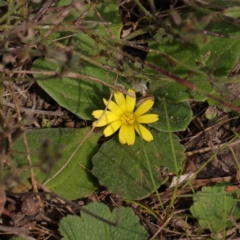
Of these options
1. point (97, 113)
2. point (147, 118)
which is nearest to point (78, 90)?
point (97, 113)

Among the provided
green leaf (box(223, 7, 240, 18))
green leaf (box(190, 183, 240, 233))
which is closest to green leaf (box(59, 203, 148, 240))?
green leaf (box(190, 183, 240, 233))

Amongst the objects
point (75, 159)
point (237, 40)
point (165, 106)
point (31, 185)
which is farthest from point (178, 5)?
point (31, 185)

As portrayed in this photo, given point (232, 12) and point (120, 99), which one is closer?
point (232, 12)

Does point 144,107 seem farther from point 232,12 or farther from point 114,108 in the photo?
point 232,12

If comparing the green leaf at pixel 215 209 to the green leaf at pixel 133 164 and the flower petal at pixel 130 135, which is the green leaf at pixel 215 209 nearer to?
the green leaf at pixel 133 164

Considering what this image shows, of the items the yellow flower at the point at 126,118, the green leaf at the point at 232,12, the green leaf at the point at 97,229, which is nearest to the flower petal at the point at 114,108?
the yellow flower at the point at 126,118

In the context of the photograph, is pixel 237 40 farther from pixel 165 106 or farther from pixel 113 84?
pixel 113 84
